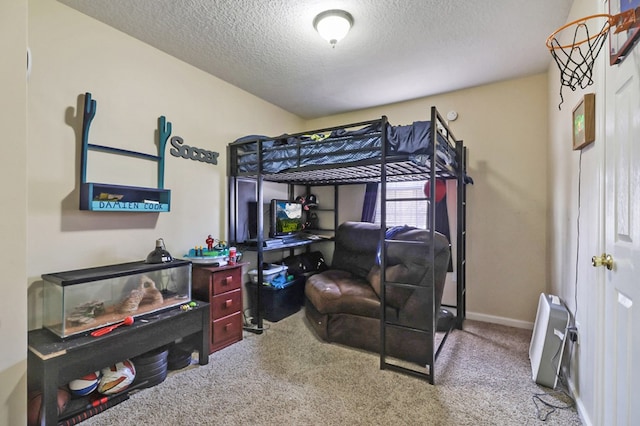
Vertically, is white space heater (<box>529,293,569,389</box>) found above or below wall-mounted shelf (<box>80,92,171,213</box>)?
below

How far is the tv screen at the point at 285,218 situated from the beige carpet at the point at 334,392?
4.85 feet

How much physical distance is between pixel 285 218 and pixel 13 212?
8.75 feet

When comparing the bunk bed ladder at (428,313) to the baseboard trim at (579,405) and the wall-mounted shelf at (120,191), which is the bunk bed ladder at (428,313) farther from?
the wall-mounted shelf at (120,191)

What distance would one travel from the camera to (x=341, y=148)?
256 cm

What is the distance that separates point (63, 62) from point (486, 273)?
14.3 ft

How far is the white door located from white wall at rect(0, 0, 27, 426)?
2620 mm

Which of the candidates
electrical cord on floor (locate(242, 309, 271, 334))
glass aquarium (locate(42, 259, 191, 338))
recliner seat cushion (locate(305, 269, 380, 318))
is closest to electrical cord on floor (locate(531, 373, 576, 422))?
recliner seat cushion (locate(305, 269, 380, 318))

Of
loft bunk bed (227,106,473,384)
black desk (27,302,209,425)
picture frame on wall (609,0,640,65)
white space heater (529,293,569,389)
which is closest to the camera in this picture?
picture frame on wall (609,0,640,65)

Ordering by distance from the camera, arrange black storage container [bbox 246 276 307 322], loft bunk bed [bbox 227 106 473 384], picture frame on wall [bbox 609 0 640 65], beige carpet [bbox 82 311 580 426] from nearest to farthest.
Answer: picture frame on wall [bbox 609 0 640 65], beige carpet [bbox 82 311 580 426], loft bunk bed [bbox 227 106 473 384], black storage container [bbox 246 276 307 322]

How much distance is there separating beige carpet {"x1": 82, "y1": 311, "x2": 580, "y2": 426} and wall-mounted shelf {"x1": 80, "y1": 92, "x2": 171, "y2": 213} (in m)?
1.35

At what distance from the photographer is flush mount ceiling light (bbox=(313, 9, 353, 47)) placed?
203 cm

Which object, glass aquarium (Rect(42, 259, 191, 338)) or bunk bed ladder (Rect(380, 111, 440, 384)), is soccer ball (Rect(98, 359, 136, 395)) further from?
bunk bed ladder (Rect(380, 111, 440, 384))

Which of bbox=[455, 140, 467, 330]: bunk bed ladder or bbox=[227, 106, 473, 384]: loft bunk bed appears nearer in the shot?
bbox=[227, 106, 473, 384]: loft bunk bed

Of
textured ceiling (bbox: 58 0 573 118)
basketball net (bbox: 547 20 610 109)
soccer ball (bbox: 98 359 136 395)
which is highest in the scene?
textured ceiling (bbox: 58 0 573 118)
